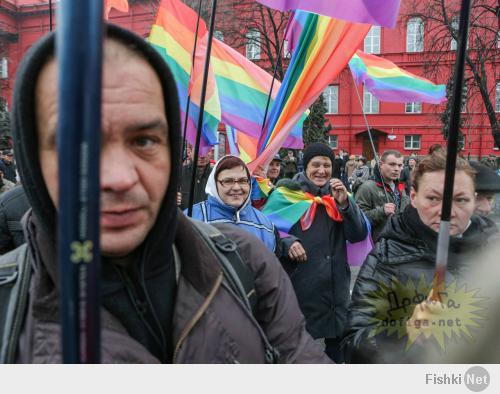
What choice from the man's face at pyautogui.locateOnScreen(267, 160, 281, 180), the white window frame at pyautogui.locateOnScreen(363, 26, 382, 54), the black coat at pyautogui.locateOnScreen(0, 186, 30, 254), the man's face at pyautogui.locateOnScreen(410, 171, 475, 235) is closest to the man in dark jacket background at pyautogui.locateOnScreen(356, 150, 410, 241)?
the man's face at pyautogui.locateOnScreen(267, 160, 281, 180)

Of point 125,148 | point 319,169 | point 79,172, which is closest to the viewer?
point 79,172

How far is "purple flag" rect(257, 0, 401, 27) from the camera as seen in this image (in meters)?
2.07

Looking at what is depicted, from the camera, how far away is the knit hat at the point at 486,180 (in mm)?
1392

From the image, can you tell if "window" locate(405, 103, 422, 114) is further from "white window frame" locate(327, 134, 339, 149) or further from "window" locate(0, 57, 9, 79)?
"window" locate(0, 57, 9, 79)

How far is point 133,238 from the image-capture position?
0.77 metres

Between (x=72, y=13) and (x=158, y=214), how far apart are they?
0.48 m

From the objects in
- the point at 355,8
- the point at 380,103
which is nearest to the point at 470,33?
the point at 355,8

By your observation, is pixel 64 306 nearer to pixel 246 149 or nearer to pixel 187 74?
pixel 187 74

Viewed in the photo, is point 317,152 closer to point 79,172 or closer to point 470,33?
point 470,33

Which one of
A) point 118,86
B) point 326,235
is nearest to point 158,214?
point 118,86

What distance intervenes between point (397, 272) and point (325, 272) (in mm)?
1571

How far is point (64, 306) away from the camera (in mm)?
440

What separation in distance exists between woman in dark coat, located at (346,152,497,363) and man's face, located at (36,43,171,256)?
2.03ft
